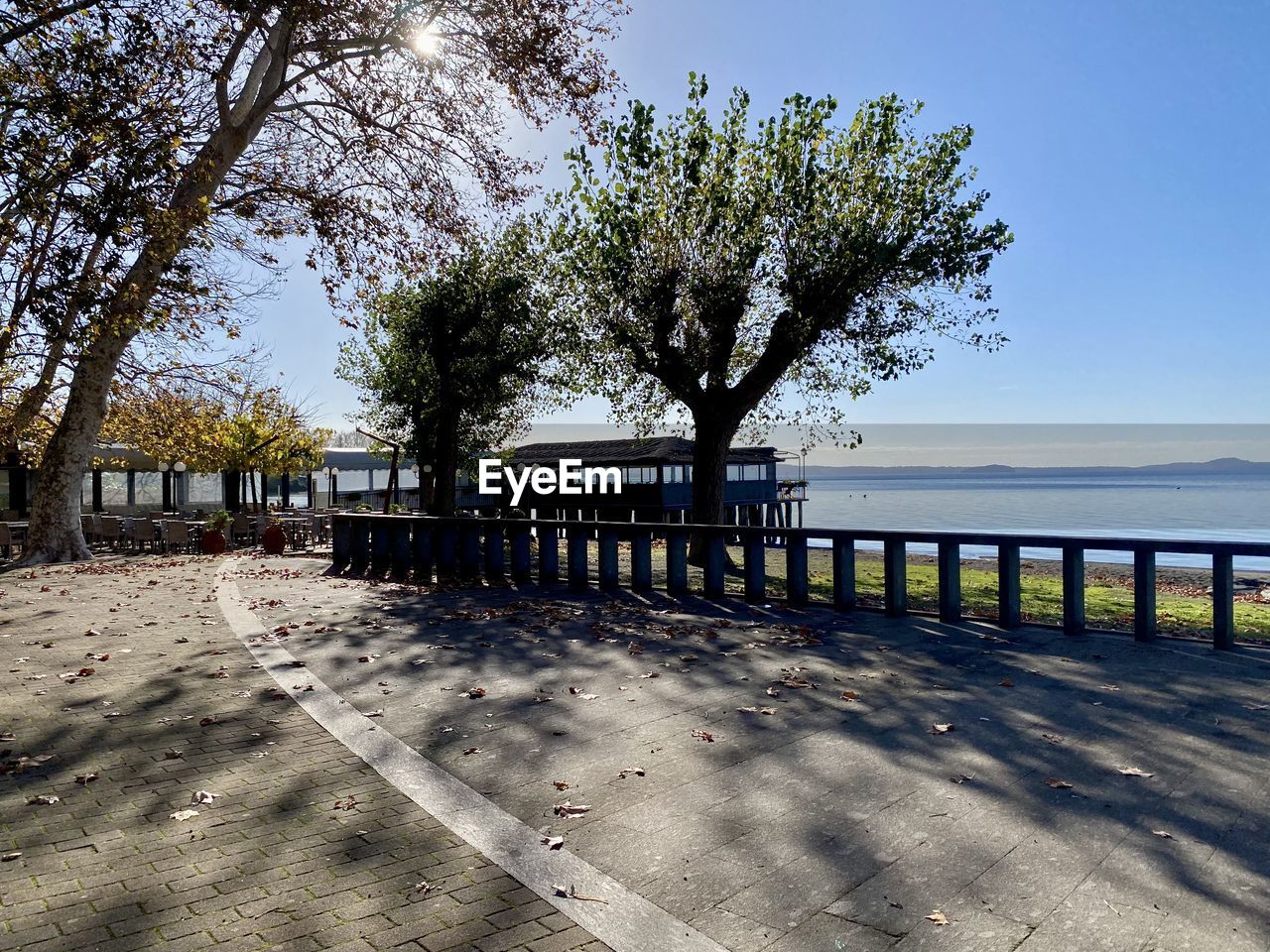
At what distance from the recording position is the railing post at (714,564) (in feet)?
36.7

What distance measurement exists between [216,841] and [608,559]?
8685mm

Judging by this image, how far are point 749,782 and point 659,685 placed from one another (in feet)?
7.08

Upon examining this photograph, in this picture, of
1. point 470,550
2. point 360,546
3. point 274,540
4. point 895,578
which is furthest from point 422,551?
point 274,540

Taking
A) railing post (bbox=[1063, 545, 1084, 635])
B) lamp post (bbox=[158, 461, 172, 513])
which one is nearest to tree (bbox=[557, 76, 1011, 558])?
railing post (bbox=[1063, 545, 1084, 635])

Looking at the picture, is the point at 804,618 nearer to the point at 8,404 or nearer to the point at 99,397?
the point at 99,397

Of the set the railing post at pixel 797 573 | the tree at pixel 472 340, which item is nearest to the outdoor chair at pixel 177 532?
the tree at pixel 472 340

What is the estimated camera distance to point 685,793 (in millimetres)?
4219

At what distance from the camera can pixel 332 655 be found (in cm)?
778

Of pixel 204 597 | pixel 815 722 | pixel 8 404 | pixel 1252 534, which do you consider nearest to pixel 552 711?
pixel 815 722

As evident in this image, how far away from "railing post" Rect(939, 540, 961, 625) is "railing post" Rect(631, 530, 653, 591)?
4.02 metres

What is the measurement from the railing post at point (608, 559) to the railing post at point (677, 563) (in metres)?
0.84

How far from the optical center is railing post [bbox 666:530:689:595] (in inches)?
454

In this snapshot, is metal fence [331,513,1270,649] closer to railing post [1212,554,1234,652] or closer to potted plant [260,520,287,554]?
railing post [1212,554,1234,652]

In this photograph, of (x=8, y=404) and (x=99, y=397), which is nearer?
(x=99, y=397)
